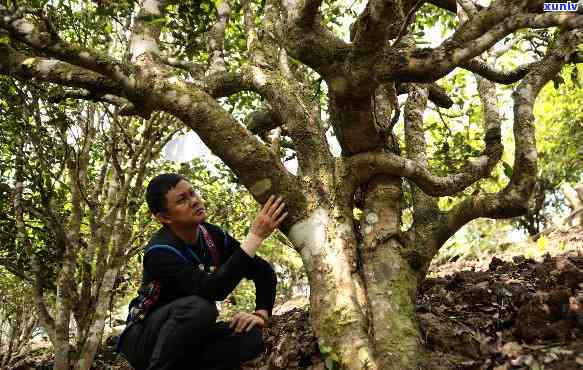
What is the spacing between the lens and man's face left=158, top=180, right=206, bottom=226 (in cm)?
338

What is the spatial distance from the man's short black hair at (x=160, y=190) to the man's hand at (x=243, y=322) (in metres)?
1.03

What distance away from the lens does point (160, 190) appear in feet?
11.1

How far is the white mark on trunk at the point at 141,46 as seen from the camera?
13.8 feet

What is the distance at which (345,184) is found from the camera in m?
3.87

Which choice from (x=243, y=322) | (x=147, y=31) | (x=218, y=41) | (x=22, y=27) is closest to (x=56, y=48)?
(x=22, y=27)

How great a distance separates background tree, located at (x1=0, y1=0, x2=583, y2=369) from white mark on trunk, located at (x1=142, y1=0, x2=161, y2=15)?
2cm

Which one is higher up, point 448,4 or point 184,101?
point 448,4

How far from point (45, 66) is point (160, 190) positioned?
6.02 ft

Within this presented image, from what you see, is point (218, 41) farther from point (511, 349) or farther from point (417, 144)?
point (511, 349)

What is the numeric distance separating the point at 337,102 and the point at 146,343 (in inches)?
94.0

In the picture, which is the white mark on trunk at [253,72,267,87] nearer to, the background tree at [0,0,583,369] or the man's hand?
the background tree at [0,0,583,369]

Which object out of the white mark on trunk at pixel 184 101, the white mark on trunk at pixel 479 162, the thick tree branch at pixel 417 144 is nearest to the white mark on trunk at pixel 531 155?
the white mark on trunk at pixel 479 162

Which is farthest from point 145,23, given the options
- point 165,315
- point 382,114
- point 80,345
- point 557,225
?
point 557,225

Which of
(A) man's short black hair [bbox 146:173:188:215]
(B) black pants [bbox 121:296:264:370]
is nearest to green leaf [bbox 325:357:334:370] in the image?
(B) black pants [bbox 121:296:264:370]
